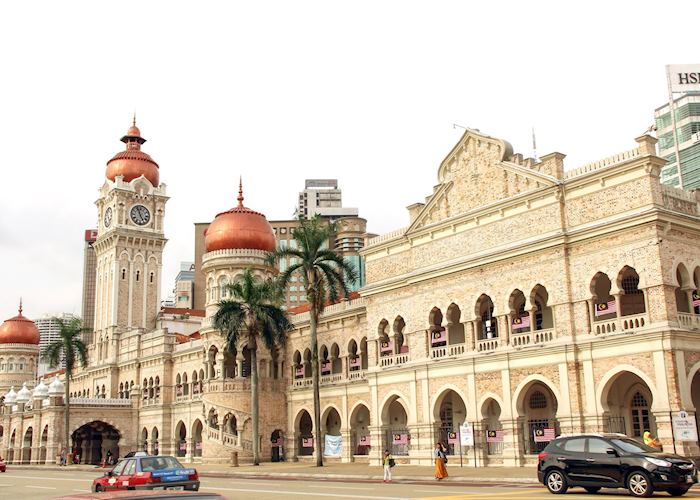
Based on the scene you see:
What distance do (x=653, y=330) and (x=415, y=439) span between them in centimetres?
1234

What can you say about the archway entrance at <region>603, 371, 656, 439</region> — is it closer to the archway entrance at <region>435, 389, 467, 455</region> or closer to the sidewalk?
the sidewalk

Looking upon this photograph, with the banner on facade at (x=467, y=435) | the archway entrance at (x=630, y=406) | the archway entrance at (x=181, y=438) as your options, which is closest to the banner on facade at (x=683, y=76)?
the archway entrance at (x=181, y=438)

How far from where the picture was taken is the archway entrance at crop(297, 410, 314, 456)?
46.1m

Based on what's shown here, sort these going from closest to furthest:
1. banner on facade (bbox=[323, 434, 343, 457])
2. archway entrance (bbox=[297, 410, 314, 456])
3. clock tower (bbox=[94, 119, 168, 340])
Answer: banner on facade (bbox=[323, 434, 343, 457])
archway entrance (bbox=[297, 410, 314, 456])
clock tower (bbox=[94, 119, 168, 340])

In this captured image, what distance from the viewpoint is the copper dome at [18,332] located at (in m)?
81.4

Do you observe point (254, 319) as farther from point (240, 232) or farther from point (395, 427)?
point (395, 427)

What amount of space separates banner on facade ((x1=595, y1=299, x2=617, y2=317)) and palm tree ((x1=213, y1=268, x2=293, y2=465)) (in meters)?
18.2

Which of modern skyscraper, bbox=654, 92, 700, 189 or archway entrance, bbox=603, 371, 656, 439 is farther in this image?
modern skyscraper, bbox=654, 92, 700, 189

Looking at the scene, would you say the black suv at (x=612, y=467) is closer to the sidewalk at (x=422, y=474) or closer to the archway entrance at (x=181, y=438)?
the sidewalk at (x=422, y=474)

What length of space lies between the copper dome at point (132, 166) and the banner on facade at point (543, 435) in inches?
1874

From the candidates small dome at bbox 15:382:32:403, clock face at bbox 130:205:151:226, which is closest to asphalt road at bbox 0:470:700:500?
small dome at bbox 15:382:32:403

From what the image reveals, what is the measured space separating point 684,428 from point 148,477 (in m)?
15.0

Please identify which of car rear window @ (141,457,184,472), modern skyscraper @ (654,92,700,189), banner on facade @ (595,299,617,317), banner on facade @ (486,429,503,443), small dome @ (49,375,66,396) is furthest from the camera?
modern skyscraper @ (654,92,700,189)

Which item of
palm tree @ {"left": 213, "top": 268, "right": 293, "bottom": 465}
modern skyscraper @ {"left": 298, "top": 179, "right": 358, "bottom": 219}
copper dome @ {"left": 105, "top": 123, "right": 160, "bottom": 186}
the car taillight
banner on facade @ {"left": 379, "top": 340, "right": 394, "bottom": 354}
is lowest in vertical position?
the car taillight
